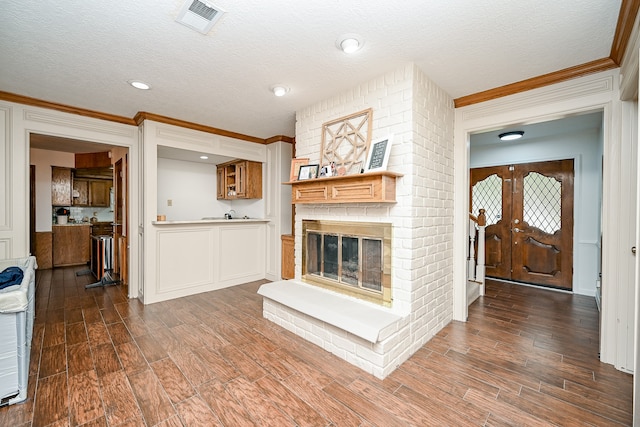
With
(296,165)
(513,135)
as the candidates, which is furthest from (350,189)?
(513,135)

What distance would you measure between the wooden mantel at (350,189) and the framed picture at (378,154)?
3.6 inches

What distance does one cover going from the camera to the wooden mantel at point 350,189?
2.29 meters

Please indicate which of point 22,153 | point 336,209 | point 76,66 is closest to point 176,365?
point 336,209

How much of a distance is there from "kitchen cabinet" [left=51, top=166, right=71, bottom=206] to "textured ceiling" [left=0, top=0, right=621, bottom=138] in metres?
3.76

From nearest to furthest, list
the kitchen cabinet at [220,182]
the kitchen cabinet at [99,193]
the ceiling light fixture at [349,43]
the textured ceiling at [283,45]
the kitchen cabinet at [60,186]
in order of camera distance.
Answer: the textured ceiling at [283,45]
the ceiling light fixture at [349,43]
the kitchen cabinet at [220,182]
the kitchen cabinet at [60,186]
the kitchen cabinet at [99,193]

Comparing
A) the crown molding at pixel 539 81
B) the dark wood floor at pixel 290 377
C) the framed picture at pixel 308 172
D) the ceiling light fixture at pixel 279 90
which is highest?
the ceiling light fixture at pixel 279 90

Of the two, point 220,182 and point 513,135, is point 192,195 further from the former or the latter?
point 513,135

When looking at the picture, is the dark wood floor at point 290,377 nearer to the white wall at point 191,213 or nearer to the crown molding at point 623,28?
the white wall at point 191,213

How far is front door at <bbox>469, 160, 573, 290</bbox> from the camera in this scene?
166 inches

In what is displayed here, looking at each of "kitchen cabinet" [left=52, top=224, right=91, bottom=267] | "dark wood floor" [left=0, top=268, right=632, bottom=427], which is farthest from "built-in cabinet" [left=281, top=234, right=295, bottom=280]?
"kitchen cabinet" [left=52, top=224, right=91, bottom=267]

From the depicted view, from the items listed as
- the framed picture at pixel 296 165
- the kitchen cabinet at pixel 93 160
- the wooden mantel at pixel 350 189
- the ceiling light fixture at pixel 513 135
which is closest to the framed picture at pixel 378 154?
the wooden mantel at pixel 350 189

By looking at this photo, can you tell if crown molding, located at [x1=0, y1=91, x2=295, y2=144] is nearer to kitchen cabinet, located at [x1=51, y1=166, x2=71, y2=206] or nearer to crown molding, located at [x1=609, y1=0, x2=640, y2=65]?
kitchen cabinet, located at [x1=51, y1=166, x2=71, y2=206]

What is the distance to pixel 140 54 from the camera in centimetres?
222

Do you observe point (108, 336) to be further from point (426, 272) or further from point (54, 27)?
point (426, 272)
